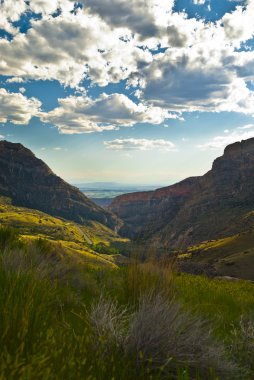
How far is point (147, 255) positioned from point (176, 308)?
376 centimetres

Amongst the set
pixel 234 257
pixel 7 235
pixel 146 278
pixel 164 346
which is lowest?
pixel 234 257

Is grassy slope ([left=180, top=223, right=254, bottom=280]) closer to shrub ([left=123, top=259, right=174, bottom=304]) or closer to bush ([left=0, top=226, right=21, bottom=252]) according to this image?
bush ([left=0, top=226, right=21, bottom=252])

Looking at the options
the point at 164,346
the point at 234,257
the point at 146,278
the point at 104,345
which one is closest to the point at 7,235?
the point at 146,278

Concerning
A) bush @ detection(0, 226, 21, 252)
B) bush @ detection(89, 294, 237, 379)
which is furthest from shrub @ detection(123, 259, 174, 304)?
bush @ detection(0, 226, 21, 252)

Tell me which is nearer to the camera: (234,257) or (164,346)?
(164,346)

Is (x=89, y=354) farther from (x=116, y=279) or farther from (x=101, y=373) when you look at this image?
(x=116, y=279)

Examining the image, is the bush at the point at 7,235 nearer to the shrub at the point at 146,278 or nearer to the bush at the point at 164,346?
the shrub at the point at 146,278

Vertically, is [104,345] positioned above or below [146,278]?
above

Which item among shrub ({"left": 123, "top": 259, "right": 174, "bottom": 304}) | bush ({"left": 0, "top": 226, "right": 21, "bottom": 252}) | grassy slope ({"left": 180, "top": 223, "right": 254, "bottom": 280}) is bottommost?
grassy slope ({"left": 180, "top": 223, "right": 254, "bottom": 280})

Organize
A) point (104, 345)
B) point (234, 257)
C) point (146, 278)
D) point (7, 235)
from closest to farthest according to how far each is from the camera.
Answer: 1. point (104, 345)
2. point (146, 278)
3. point (7, 235)
4. point (234, 257)

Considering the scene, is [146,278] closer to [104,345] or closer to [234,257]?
[104,345]

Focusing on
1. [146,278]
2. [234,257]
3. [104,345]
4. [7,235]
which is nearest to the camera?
[104,345]

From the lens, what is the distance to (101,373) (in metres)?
3.13

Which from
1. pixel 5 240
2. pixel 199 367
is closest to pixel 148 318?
pixel 199 367
